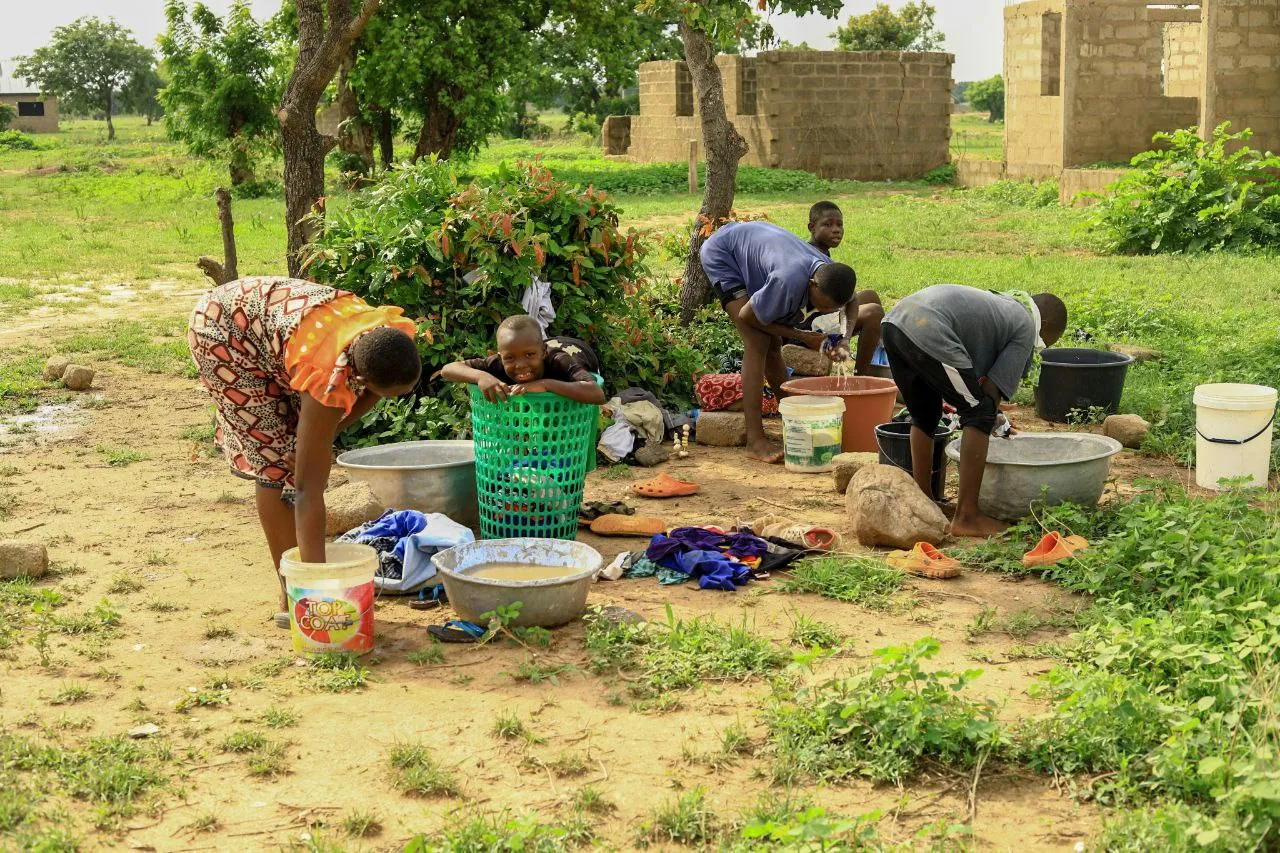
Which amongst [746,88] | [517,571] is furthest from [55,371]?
[746,88]

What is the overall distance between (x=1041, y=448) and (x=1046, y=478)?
57 centimetres

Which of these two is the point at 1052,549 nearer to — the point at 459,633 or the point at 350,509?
the point at 459,633

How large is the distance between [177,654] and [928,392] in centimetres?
319

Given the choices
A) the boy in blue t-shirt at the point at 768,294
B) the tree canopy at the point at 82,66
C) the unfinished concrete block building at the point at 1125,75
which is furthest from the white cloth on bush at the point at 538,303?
the tree canopy at the point at 82,66

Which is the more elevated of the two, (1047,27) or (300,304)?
(1047,27)

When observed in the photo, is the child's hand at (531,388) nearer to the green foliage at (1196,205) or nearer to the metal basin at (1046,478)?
the metal basin at (1046,478)

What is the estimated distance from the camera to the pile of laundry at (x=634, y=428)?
6.70 meters

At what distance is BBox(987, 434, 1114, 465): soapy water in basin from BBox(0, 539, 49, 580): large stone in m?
3.79

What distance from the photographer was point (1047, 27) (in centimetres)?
1781

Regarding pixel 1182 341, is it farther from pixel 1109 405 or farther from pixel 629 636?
pixel 629 636

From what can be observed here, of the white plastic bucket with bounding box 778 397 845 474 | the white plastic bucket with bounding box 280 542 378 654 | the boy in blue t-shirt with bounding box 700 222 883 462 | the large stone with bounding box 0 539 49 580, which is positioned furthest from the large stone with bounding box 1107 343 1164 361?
the large stone with bounding box 0 539 49 580

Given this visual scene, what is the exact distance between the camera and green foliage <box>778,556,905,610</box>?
15.3 ft

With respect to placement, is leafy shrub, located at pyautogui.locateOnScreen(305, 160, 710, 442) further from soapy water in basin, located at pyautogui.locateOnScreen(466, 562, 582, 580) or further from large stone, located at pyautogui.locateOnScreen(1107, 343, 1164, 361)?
large stone, located at pyautogui.locateOnScreen(1107, 343, 1164, 361)

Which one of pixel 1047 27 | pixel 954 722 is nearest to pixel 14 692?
pixel 954 722
